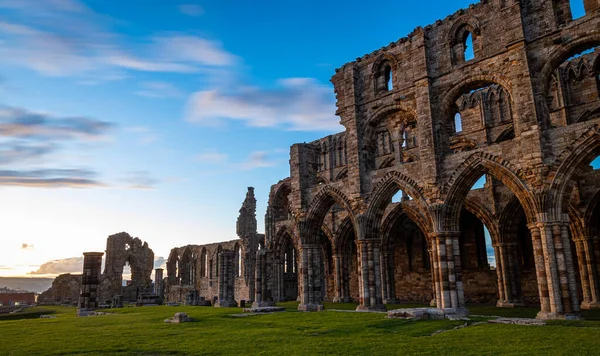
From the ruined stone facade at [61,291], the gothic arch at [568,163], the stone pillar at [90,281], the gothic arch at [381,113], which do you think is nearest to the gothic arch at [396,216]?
the gothic arch at [381,113]

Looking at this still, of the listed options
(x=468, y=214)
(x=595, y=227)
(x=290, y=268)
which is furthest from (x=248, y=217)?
(x=595, y=227)

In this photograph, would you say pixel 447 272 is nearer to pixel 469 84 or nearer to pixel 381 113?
pixel 469 84

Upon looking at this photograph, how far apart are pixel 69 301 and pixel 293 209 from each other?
29813mm

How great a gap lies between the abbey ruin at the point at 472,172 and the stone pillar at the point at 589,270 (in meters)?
0.05

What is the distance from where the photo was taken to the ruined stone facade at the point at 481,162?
49.8 ft

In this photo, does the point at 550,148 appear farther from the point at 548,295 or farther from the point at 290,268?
the point at 290,268

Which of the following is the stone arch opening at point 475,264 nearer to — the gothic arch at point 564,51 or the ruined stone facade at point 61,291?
the gothic arch at point 564,51

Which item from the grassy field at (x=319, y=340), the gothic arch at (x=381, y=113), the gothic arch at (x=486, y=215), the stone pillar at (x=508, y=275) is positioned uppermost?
the gothic arch at (x=381, y=113)

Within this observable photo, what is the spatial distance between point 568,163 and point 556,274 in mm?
3701

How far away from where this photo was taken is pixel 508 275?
71.2 feet

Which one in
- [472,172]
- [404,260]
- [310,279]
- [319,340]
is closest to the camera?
[319,340]

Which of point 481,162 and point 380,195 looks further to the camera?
point 380,195

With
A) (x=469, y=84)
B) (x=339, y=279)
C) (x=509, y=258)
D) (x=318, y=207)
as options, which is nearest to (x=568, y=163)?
(x=469, y=84)

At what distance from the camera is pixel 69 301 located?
4147 cm
